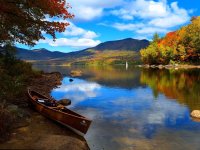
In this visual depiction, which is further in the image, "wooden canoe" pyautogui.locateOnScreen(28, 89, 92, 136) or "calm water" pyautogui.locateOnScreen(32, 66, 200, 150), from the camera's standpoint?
"calm water" pyautogui.locateOnScreen(32, 66, 200, 150)

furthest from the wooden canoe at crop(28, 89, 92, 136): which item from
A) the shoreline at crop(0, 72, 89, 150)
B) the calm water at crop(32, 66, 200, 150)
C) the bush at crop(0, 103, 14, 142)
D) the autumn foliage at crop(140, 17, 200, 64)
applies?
the autumn foliage at crop(140, 17, 200, 64)

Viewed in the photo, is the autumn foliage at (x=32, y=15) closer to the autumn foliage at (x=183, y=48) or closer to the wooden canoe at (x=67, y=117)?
the wooden canoe at (x=67, y=117)

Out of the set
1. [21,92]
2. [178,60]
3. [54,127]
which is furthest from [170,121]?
[178,60]

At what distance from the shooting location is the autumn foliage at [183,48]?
474 ft

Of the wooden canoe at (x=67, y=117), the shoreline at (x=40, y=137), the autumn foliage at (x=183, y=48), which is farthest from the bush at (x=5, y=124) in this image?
the autumn foliage at (x=183, y=48)

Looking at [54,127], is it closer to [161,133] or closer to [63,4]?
[161,133]

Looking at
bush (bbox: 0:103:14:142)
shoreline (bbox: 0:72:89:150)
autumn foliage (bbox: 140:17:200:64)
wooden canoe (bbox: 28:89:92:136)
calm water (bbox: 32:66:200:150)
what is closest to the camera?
shoreline (bbox: 0:72:89:150)

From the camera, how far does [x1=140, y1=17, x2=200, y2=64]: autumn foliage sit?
144625 mm

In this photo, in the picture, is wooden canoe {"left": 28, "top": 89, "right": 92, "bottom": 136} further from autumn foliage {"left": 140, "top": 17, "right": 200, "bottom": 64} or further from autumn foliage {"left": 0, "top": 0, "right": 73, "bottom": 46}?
autumn foliage {"left": 140, "top": 17, "right": 200, "bottom": 64}

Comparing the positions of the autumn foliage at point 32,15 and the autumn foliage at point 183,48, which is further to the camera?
the autumn foliage at point 183,48

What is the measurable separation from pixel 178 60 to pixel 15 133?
5975 inches

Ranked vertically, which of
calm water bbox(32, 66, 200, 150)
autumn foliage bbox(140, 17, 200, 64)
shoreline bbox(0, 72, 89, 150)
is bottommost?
calm water bbox(32, 66, 200, 150)

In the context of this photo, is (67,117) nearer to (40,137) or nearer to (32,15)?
(40,137)

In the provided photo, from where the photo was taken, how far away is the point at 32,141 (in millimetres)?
17688
